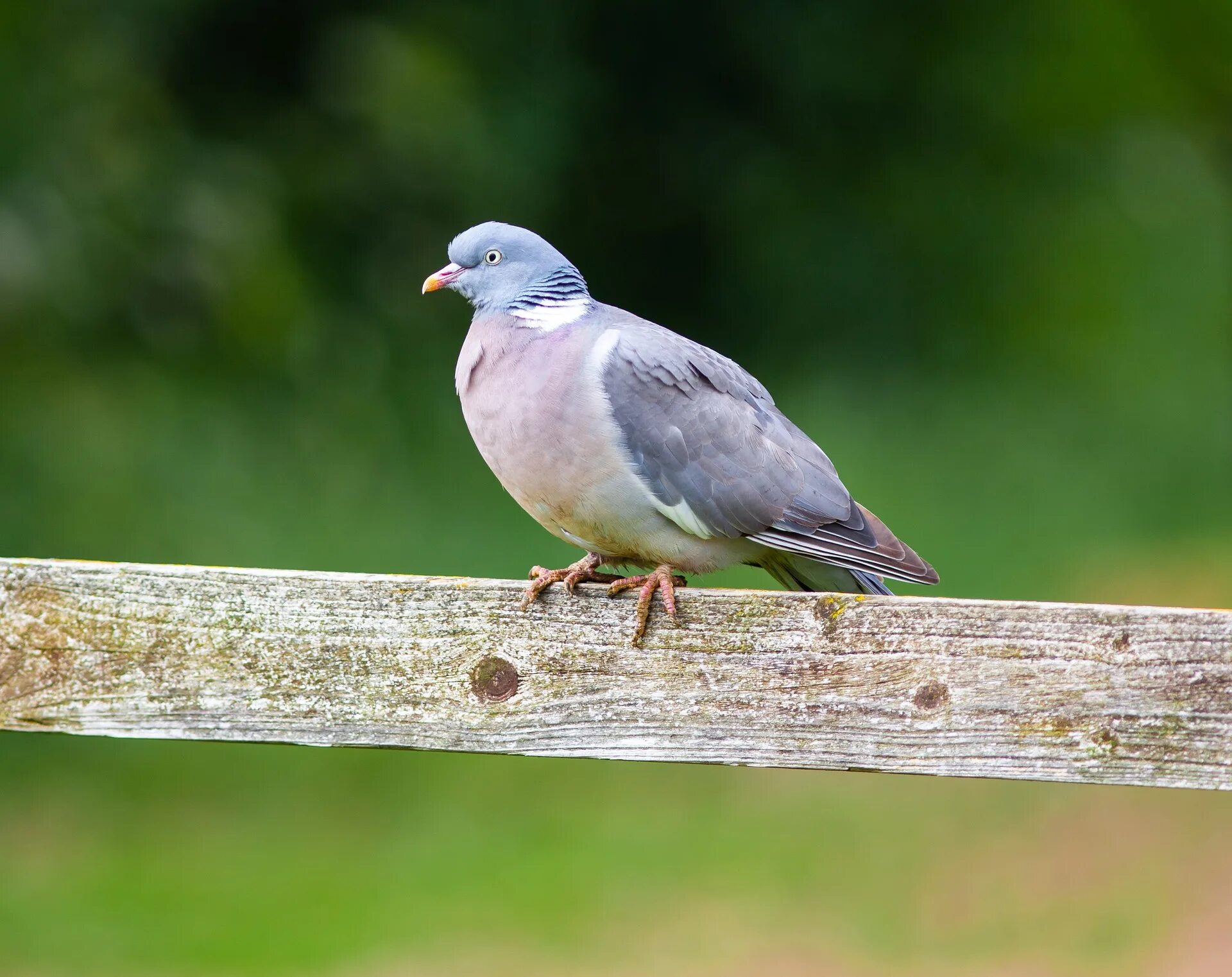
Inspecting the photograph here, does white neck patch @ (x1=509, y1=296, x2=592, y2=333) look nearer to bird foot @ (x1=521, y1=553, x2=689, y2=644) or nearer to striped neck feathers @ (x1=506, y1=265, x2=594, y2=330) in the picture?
striped neck feathers @ (x1=506, y1=265, x2=594, y2=330)

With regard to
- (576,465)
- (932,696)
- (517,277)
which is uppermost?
(517,277)

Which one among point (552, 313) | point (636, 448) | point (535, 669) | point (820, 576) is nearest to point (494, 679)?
point (535, 669)

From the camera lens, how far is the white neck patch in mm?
2846

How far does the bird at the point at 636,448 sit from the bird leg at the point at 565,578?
28 millimetres

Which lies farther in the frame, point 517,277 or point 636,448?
point 517,277

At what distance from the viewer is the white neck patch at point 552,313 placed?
112 inches

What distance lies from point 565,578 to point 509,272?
96cm

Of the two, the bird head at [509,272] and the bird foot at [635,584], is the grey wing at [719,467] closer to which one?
the bird head at [509,272]

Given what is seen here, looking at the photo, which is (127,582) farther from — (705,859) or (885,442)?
(885,442)

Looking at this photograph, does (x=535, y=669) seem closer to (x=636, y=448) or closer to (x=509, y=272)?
(x=636, y=448)

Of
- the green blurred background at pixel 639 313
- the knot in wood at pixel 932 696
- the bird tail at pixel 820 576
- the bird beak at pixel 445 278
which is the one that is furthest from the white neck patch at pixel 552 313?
the green blurred background at pixel 639 313

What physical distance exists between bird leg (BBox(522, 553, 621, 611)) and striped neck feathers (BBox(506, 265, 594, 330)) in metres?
0.53

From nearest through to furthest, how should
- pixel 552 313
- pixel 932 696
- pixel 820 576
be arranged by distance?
pixel 932 696, pixel 552 313, pixel 820 576

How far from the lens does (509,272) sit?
2971 millimetres
